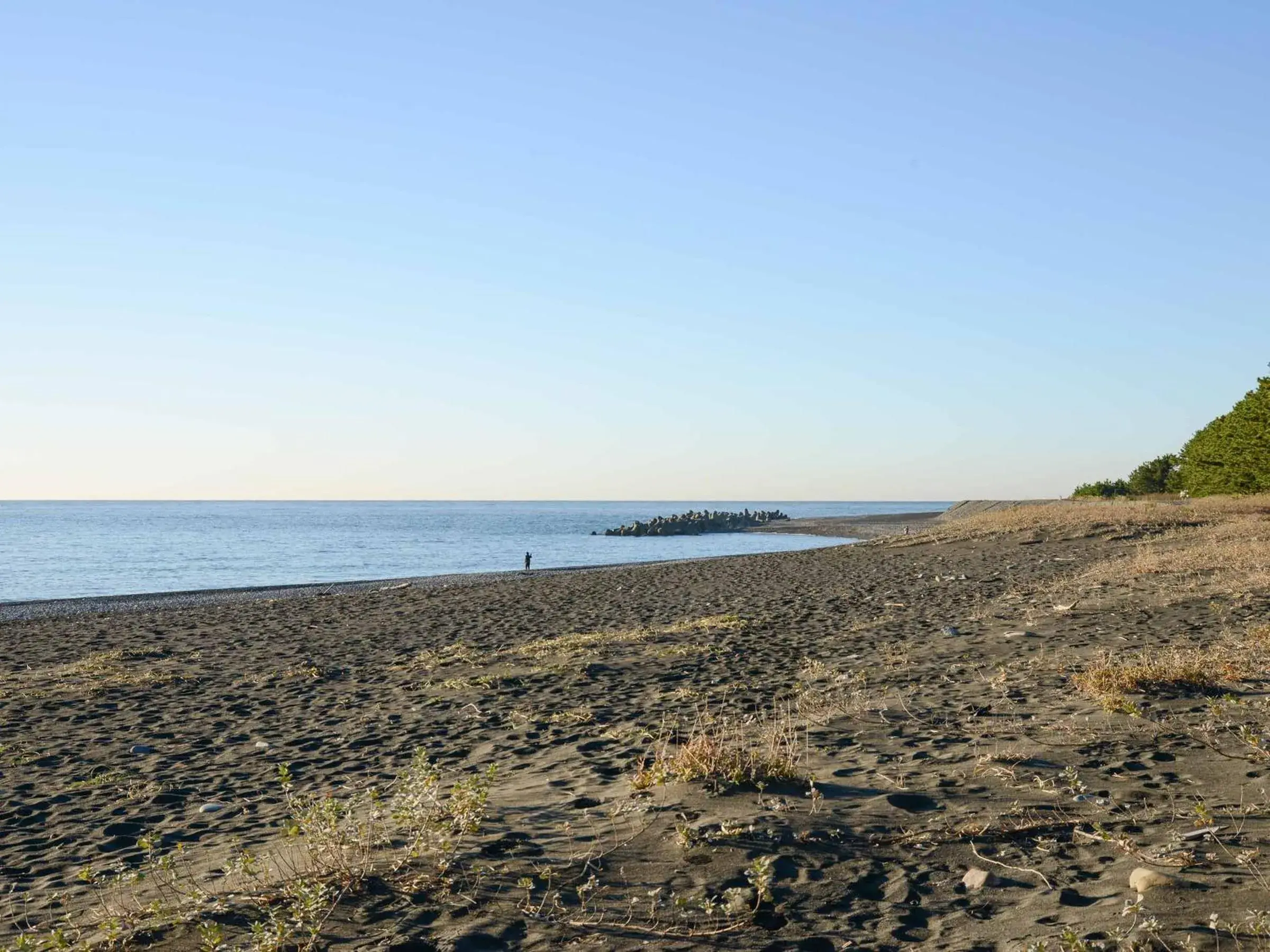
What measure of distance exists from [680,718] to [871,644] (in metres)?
5.29

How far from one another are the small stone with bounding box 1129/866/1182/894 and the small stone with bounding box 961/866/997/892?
694 millimetres

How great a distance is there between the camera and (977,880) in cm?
525

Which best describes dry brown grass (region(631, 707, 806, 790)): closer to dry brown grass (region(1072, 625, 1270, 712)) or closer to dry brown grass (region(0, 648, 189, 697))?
dry brown grass (region(1072, 625, 1270, 712))

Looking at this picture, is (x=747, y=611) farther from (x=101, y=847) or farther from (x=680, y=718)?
(x=101, y=847)

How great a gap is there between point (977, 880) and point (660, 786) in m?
2.43

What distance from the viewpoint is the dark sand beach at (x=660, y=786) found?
493 centimetres

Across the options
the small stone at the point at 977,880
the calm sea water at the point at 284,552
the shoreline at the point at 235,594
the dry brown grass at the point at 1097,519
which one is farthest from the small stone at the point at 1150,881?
the calm sea water at the point at 284,552

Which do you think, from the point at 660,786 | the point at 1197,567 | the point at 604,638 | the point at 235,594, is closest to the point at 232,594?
the point at 235,594

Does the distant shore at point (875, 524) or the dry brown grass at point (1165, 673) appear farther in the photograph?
the distant shore at point (875, 524)

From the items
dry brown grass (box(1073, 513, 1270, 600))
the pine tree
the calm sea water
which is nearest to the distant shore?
the calm sea water

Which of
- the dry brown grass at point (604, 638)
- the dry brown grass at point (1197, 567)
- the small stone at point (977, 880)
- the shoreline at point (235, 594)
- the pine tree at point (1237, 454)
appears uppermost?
the pine tree at point (1237, 454)

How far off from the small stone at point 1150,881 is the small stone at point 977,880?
2.28 feet

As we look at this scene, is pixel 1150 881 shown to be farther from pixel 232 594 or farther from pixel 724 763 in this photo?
pixel 232 594

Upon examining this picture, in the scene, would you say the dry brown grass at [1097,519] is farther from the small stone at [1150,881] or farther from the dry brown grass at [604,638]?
the small stone at [1150,881]
